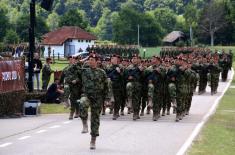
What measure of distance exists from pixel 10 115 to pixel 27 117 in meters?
0.55

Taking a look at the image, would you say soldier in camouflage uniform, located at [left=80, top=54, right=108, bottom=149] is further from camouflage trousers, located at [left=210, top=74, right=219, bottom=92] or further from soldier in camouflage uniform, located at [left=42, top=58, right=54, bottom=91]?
camouflage trousers, located at [left=210, top=74, right=219, bottom=92]

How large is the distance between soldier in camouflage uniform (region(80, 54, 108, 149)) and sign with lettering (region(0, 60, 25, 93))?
713 cm

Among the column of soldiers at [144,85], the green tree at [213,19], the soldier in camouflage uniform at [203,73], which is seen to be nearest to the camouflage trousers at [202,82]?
the soldier in camouflage uniform at [203,73]

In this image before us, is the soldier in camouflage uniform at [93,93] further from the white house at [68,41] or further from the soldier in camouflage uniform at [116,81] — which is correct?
the white house at [68,41]

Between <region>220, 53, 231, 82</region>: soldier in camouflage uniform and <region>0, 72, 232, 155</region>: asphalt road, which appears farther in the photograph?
<region>220, 53, 231, 82</region>: soldier in camouflage uniform

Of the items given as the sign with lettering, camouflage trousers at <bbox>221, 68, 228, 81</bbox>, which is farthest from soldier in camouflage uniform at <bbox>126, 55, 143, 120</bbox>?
camouflage trousers at <bbox>221, 68, 228, 81</bbox>

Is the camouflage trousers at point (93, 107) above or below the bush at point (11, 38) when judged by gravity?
below

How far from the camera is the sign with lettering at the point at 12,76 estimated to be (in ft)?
73.4

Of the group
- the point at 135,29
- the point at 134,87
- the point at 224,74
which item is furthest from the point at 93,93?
the point at 135,29

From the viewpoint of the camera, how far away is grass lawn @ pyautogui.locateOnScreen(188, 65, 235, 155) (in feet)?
50.4

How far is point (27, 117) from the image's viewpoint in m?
23.0

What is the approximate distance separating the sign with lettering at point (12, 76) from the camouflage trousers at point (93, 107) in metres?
7.23

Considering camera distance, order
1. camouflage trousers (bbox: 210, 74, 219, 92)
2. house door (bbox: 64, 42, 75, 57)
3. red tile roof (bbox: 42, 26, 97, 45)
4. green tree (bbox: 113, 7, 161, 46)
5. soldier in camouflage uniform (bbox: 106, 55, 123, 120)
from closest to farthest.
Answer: soldier in camouflage uniform (bbox: 106, 55, 123, 120)
camouflage trousers (bbox: 210, 74, 219, 92)
red tile roof (bbox: 42, 26, 97, 45)
house door (bbox: 64, 42, 75, 57)
green tree (bbox: 113, 7, 161, 46)

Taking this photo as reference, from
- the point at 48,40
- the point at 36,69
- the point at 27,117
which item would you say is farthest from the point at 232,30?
the point at 27,117
